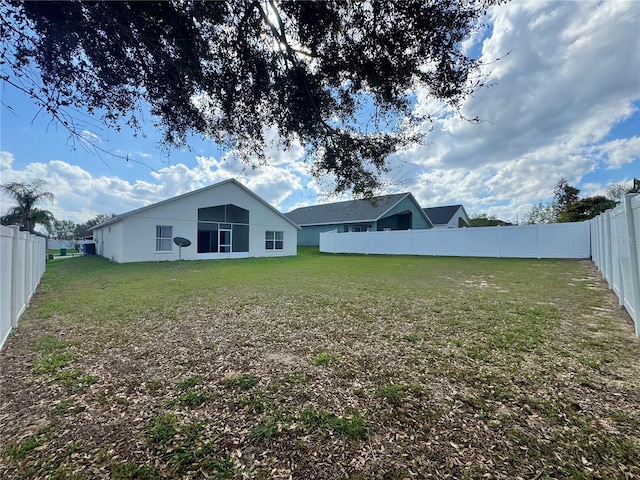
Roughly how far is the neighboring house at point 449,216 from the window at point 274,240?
17843 millimetres

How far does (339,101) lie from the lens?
3.61 m

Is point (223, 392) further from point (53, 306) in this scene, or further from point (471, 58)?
point (53, 306)

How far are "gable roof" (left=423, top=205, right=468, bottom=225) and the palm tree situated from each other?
106 feet

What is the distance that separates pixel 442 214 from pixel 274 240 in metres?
20.4

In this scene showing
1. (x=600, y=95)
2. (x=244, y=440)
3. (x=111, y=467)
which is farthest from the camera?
(x=600, y=95)

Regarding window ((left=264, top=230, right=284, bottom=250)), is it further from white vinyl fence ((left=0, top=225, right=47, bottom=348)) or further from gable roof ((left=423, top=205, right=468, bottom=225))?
gable roof ((left=423, top=205, right=468, bottom=225))

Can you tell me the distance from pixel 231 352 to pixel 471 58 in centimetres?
402

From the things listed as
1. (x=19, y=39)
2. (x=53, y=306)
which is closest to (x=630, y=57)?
(x=19, y=39)

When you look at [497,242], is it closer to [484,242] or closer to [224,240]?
[484,242]

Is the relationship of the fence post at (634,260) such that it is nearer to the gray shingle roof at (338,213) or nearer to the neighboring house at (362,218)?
the gray shingle roof at (338,213)

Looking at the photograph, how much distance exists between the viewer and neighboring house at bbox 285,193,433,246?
24500 mm

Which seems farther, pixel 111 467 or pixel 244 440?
pixel 244 440

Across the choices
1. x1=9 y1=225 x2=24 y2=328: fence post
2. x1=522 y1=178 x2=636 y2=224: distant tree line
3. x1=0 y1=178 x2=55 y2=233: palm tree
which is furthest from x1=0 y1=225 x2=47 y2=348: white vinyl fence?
x1=522 y1=178 x2=636 y2=224: distant tree line

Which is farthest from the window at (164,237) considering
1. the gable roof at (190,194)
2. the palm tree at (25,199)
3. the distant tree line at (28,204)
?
the palm tree at (25,199)
